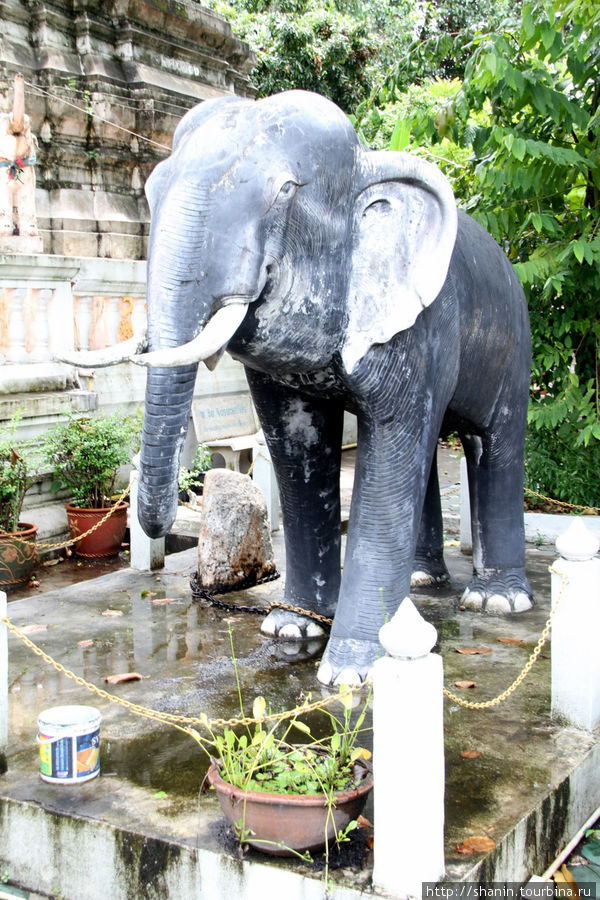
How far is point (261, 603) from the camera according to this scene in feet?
18.9

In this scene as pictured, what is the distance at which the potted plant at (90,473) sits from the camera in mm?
8195

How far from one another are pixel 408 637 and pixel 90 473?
19.3ft

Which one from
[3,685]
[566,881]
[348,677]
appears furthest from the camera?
[348,677]

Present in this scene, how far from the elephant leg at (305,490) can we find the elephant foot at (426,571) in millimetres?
947

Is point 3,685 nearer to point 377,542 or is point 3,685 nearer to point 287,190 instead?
point 377,542

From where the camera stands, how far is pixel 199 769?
3.62m

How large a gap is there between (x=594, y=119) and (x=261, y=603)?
4161mm

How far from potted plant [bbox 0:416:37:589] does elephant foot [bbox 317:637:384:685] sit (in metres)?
3.58

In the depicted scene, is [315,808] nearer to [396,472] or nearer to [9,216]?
[396,472]

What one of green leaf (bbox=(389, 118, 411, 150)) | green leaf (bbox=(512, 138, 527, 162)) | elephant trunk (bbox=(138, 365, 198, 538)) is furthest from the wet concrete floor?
green leaf (bbox=(389, 118, 411, 150))

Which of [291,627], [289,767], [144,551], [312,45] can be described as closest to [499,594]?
[291,627]

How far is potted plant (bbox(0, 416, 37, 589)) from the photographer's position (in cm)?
733

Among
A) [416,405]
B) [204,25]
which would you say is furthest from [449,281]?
[204,25]

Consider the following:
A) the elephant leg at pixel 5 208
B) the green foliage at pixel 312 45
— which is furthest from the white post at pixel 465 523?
the green foliage at pixel 312 45
